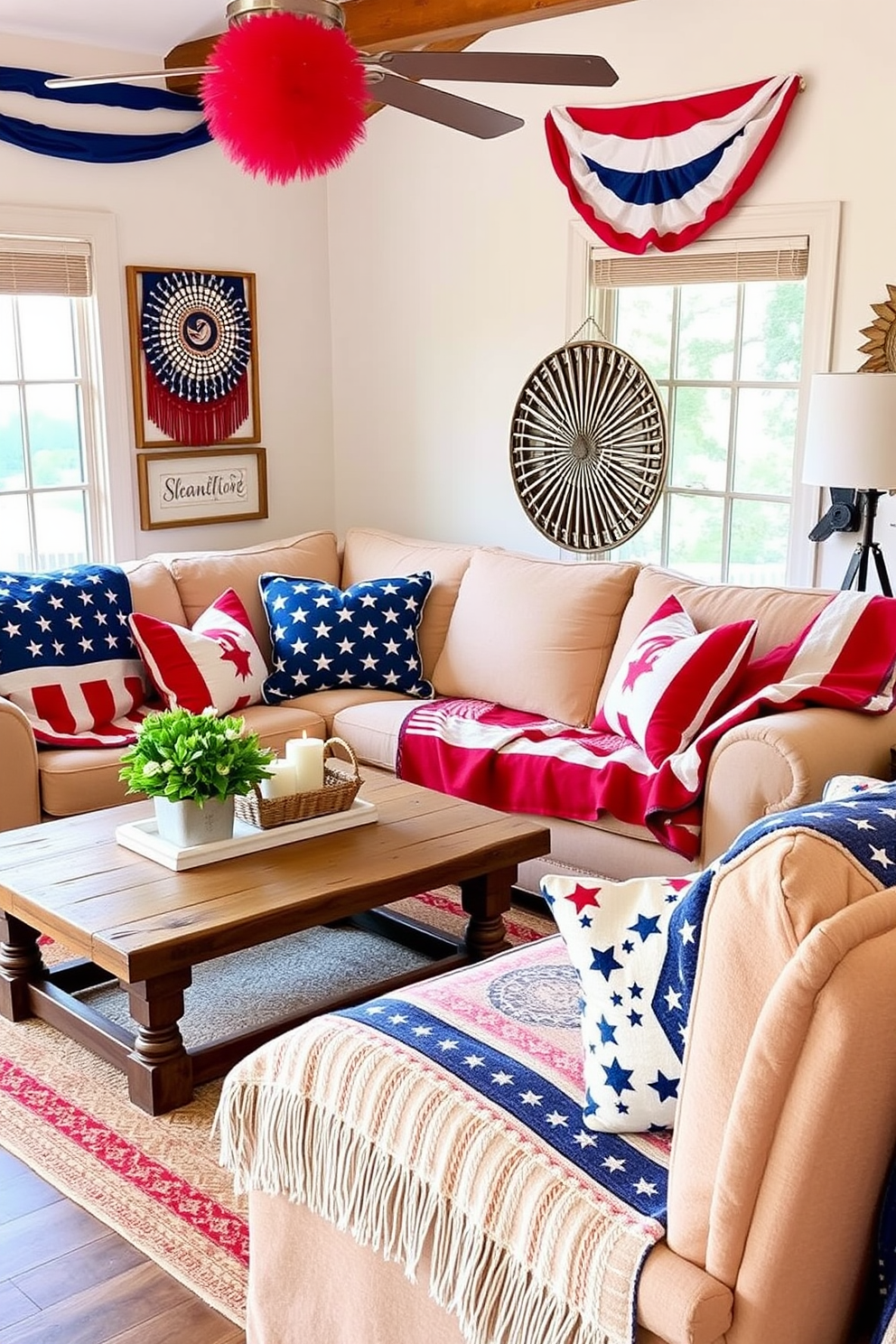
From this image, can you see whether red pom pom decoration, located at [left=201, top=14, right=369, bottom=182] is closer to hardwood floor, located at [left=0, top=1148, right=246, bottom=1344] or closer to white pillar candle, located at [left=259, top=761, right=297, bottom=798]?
white pillar candle, located at [left=259, top=761, right=297, bottom=798]

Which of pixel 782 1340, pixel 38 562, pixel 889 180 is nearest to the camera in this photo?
pixel 782 1340

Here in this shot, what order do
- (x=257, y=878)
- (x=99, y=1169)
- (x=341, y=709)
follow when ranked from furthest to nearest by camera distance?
(x=341, y=709), (x=257, y=878), (x=99, y=1169)

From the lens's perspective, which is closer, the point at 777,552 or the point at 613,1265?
the point at 613,1265

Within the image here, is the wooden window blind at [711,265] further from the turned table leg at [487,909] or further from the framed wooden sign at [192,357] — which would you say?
the turned table leg at [487,909]

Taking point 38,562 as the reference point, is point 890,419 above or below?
above

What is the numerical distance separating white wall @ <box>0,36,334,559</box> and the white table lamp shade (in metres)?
2.51

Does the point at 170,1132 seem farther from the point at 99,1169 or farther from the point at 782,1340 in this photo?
the point at 782,1340

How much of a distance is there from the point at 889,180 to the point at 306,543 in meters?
2.21

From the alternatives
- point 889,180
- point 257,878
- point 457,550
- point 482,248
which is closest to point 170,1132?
point 257,878

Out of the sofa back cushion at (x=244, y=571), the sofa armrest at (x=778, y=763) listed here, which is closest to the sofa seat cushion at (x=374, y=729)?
the sofa back cushion at (x=244, y=571)

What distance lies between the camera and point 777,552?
461cm

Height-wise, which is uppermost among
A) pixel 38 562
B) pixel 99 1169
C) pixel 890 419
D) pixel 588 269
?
pixel 588 269

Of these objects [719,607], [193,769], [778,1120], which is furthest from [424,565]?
[778,1120]

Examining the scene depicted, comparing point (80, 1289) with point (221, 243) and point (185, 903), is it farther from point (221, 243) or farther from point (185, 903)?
point (221, 243)
